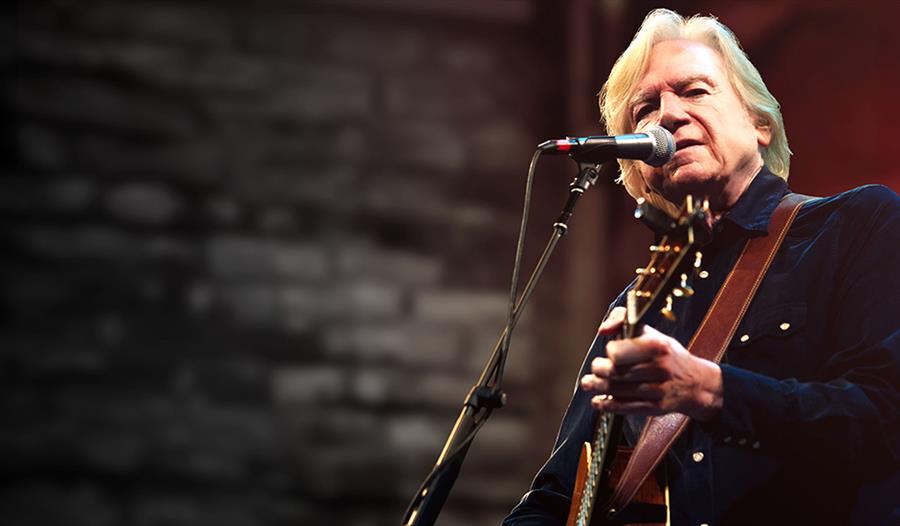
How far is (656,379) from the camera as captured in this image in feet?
6.11

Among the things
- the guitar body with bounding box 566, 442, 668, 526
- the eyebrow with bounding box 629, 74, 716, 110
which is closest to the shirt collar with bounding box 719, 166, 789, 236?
the eyebrow with bounding box 629, 74, 716, 110

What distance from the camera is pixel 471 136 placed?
5.37 metres

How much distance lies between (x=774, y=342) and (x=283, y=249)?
3.31 meters

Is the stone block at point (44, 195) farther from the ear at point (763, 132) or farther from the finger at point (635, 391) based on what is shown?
the finger at point (635, 391)

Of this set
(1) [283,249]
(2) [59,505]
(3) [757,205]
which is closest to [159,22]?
(1) [283,249]

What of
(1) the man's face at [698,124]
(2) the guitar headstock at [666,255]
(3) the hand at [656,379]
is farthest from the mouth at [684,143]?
(3) the hand at [656,379]

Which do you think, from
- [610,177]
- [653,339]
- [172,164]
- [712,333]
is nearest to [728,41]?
[712,333]

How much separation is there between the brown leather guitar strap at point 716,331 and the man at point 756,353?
2 centimetres

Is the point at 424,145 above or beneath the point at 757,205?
above

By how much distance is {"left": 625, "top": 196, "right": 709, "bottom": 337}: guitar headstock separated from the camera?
1903 mm

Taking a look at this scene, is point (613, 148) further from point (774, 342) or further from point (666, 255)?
point (774, 342)

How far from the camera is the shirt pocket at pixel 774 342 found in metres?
2.08

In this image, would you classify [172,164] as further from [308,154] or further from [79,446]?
[79,446]

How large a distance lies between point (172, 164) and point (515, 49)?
1645mm
